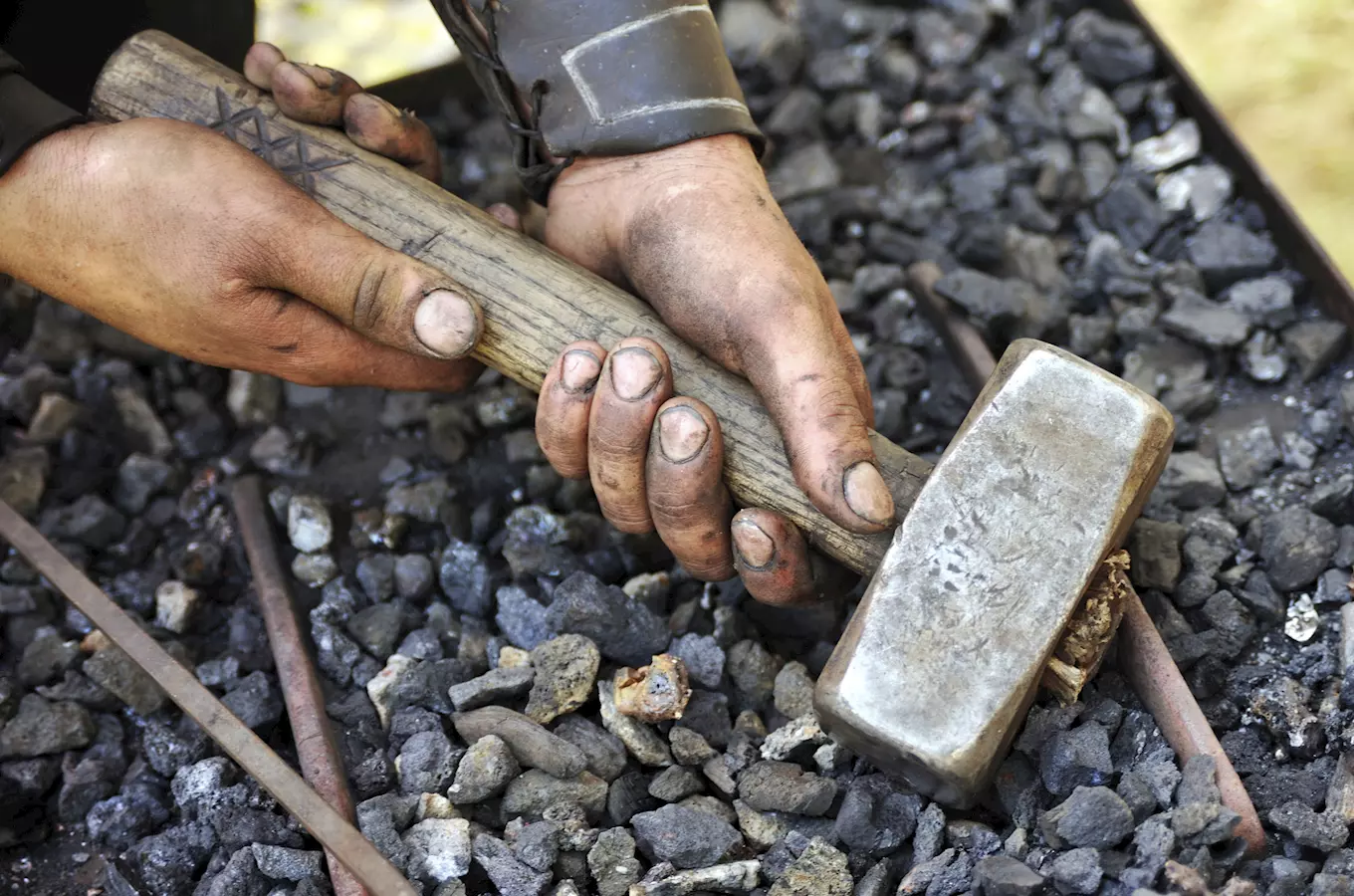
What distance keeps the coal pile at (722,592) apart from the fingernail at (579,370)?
0.42 m

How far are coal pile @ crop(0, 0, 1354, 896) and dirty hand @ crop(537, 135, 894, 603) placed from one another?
262 millimetres

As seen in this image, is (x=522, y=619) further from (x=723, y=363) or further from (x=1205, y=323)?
(x=1205, y=323)

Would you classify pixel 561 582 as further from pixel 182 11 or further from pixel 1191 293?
pixel 182 11

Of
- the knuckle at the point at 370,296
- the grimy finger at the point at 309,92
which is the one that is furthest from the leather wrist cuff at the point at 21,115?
the knuckle at the point at 370,296

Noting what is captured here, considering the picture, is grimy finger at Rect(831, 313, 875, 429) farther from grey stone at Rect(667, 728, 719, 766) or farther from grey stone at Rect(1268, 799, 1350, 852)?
grey stone at Rect(1268, 799, 1350, 852)

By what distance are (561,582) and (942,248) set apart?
4.31 feet

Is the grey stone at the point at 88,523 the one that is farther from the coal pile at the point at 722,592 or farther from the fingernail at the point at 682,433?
the fingernail at the point at 682,433

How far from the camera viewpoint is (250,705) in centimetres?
217

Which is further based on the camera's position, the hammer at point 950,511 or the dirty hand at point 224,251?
the dirty hand at point 224,251

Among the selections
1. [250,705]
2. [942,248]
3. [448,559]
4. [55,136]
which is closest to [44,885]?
[250,705]

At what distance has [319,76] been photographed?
2279 millimetres

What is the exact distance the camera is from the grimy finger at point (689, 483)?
6.28ft

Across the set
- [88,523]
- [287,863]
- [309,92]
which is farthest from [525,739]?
[309,92]

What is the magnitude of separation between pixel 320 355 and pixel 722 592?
0.90 metres
